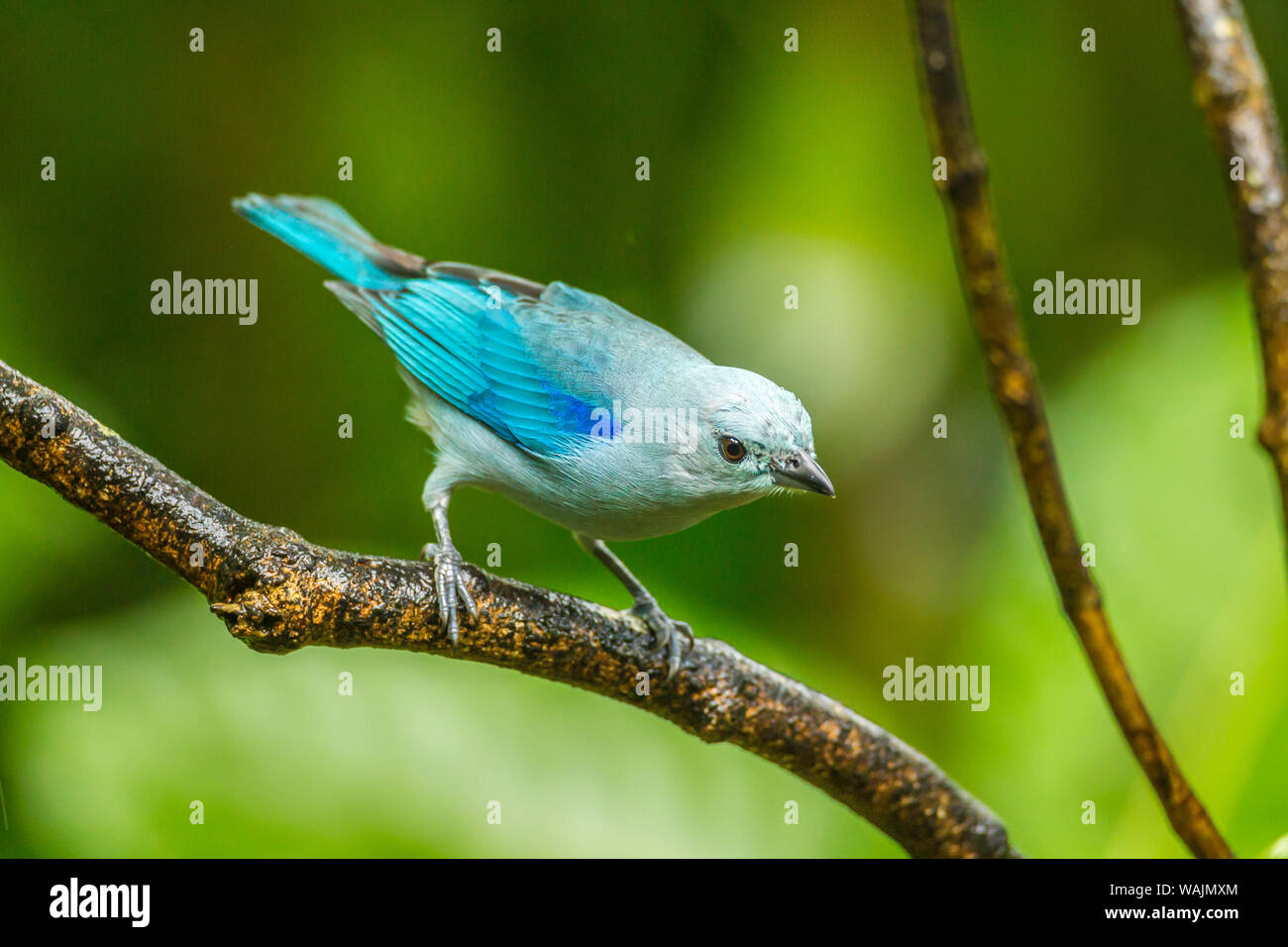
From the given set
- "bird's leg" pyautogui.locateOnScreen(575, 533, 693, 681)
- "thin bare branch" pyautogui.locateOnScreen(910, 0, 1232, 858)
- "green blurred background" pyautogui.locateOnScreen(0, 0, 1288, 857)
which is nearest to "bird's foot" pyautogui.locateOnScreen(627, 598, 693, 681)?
"bird's leg" pyautogui.locateOnScreen(575, 533, 693, 681)

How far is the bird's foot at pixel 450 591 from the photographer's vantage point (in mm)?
2207

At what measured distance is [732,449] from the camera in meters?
2.22

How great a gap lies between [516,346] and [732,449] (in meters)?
0.84

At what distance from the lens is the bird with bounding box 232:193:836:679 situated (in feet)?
7.37

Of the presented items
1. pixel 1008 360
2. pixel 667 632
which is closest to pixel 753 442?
pixel 667 632

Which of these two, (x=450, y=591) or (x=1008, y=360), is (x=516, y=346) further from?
(x=1008, y=360)

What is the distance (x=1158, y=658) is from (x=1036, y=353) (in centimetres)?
154

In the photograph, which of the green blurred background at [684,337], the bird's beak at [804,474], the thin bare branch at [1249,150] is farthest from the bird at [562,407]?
the thin bare branch at [1249,150]

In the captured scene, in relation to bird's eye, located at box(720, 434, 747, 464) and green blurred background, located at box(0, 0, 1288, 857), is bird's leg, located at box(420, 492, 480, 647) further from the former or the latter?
green blurred background, located at box(0, 0, 1288, 857)

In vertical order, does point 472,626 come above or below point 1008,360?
below

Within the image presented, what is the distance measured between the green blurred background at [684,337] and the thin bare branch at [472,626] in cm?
47

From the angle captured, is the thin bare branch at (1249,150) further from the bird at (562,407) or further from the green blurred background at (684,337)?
the green blurred background at (684,337)

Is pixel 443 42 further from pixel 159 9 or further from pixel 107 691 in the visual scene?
pixel 107 691
